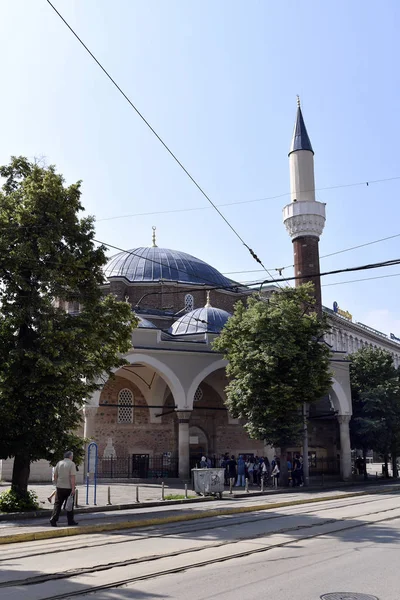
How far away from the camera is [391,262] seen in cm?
1011

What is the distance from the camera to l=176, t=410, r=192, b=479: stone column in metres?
24.6

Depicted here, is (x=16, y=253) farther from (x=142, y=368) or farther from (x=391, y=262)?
(x=142, y=368)

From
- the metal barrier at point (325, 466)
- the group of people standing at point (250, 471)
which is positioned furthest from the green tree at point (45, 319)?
the metal barrier at point (325, 466)

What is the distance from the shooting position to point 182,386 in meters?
25.4

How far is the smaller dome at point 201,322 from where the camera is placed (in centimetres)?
2912

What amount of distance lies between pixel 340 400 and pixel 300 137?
1426 centimetres

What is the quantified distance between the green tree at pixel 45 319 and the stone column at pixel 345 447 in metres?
17.7

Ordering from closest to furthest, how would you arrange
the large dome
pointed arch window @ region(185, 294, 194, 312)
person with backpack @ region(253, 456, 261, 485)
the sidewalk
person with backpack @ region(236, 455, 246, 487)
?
the sidewalk < person with backpack @ region(236, 455, 246, 487) < person with backpack @ region(253, 456, 261, 485) < pointed arch window @ region(185, 294, 194, 312) < the large dome

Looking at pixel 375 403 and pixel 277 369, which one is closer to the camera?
pixel 277 369

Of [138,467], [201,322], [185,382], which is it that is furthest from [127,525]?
[201,322]

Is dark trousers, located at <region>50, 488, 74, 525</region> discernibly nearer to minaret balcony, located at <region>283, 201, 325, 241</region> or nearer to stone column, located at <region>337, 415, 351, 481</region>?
stone column, located at <region>337, 415, 351, 481</region>

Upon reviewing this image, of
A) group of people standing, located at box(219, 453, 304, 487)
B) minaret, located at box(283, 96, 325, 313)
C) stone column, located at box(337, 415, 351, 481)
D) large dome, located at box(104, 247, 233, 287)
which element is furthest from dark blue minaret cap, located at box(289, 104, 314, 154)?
group of people standing, located at box(219, 453, 304, 487)

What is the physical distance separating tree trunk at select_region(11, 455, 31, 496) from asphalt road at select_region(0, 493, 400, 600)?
3517mm

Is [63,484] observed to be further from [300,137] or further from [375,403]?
[300,137]
